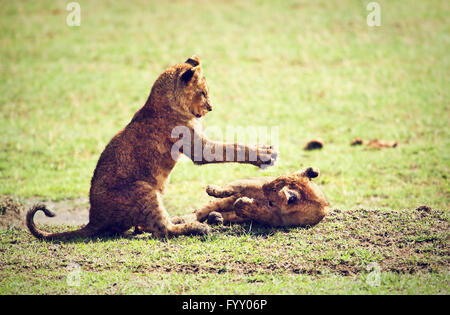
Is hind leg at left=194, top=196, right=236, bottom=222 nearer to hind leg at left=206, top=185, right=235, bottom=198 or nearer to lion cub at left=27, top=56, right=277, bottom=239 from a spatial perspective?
hind leg at left=206, top=185, right=235, bottom=198

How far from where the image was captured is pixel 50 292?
552cm

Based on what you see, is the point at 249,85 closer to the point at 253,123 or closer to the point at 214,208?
the point at 253,123

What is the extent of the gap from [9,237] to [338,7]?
1701cm

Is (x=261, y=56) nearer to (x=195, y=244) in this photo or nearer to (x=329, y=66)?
(x=329, y=66)

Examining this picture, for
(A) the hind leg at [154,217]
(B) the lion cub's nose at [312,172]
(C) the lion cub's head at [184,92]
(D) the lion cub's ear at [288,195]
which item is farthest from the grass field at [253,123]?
(C) the lion cub's head at [184,92]

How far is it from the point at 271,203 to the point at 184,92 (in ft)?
5.78

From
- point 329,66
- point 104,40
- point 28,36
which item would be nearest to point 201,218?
point 329,66

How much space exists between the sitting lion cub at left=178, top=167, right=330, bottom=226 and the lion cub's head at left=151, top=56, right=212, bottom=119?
102cm

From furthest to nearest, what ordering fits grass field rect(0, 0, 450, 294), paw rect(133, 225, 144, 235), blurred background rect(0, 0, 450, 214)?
blurred background rect(0, 0, 450, 214) → paw rect(133, 225, 144, 235) → grass field rect(0, 0, 450, 294)

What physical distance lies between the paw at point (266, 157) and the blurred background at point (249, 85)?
9.25 feet

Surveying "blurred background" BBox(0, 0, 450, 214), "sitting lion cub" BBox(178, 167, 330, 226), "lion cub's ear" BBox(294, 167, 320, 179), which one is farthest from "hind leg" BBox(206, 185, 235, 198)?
"blurred background" BBox(0, 0, 450, 214)

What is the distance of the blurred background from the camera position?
11008 mm

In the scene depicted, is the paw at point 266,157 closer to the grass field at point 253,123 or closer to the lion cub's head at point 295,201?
the lion cub's head at point 295,201

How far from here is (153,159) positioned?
22.7 feet
